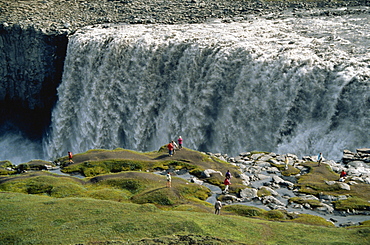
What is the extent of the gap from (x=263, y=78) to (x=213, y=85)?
7.89 metres

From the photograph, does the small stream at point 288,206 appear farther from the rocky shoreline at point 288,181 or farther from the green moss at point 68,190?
the green moss at point 68,190

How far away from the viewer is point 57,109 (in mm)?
77750

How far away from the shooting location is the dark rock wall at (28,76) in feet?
256

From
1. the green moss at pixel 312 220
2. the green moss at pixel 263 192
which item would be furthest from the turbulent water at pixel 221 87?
the green moss at pixel 312 220

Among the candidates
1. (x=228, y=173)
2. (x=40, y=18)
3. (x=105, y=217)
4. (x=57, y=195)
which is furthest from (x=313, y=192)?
(x=40, y=18)

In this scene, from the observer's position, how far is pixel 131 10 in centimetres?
8956

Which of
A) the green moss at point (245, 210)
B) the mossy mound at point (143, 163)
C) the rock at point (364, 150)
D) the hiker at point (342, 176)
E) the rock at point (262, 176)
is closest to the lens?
the green moss at point (245, 210)

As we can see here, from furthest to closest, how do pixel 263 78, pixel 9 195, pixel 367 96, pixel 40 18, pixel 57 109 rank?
pixel 40 18, pixel 57 109, pixel 263 78, pixel 367 96, pixel 9 195

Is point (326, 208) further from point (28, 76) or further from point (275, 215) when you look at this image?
point (28, 76)

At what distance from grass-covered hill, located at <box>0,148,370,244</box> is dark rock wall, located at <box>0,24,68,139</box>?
35.7 meters

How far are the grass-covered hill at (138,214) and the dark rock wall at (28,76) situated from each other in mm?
35682

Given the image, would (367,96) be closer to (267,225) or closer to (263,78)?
(263,78)

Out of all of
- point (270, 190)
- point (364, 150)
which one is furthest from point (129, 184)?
point (364, 150)

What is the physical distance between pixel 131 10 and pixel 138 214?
2585 inches
